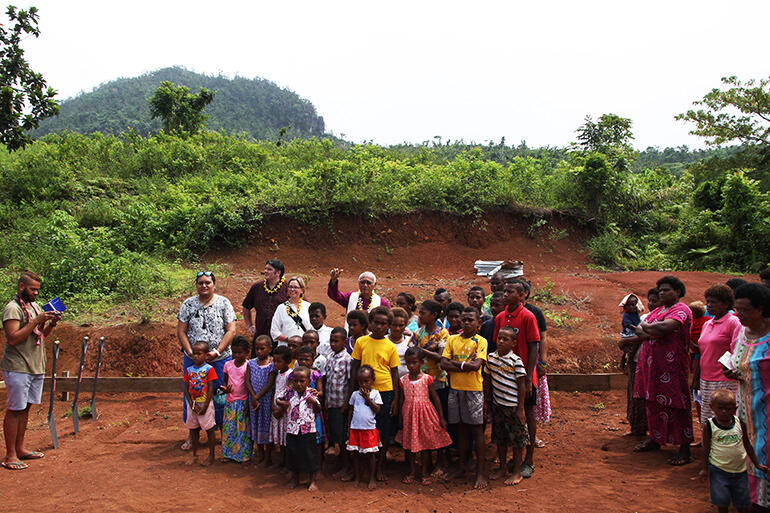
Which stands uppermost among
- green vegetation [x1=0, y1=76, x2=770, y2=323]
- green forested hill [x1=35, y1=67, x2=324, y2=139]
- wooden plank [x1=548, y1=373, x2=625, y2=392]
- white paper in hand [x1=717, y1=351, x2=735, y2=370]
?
green forested hill [x1=35, y1=67, x2=324, y2=139]

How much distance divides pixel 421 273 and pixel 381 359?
32.1 ft

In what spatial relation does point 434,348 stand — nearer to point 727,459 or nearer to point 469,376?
point 469,376

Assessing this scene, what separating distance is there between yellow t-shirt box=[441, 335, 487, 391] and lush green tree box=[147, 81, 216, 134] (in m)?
24.0

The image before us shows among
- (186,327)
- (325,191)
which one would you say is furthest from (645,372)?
(325,191)

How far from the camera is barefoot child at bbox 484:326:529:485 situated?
4812mm

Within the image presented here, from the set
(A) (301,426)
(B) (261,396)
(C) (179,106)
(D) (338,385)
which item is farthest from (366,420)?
(C) (179,106)

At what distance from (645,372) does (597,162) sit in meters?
12.8

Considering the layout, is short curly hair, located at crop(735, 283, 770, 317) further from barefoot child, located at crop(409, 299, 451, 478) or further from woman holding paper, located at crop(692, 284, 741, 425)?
barefoot child, located at crop(409, 299, 451, 478)

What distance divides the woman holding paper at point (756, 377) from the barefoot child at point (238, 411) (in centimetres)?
429

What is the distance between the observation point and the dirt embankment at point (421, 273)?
339 inches

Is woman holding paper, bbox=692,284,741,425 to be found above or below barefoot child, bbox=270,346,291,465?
above

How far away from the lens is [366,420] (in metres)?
4.79

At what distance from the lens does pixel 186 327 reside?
5.70 metres

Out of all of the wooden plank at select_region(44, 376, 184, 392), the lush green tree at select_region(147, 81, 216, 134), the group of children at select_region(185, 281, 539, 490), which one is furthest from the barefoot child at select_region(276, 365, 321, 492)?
the lush green tree at select_region(147, 81, 216, 134)
